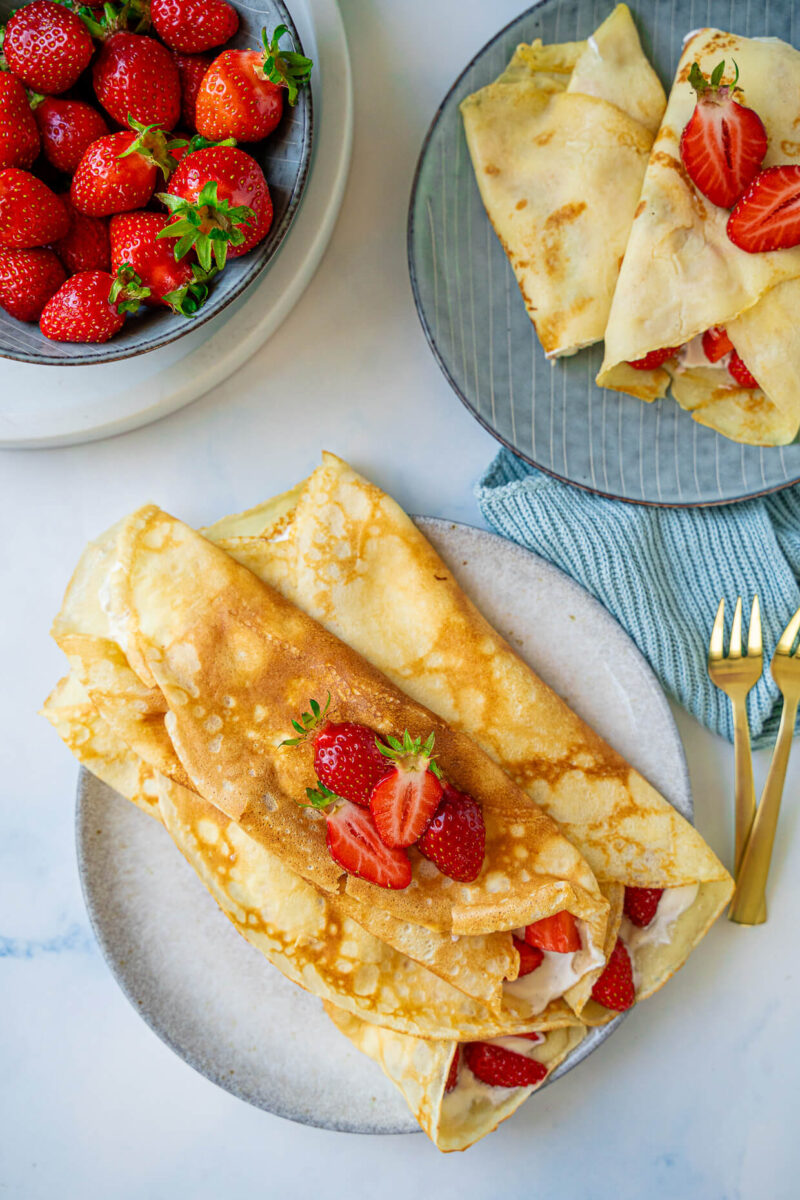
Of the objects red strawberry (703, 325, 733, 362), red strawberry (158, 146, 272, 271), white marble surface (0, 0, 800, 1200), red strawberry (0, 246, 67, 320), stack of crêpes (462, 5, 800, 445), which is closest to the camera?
A: red strawberry (158, 146, 272, 271)

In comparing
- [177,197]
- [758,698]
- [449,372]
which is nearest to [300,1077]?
[758,698]

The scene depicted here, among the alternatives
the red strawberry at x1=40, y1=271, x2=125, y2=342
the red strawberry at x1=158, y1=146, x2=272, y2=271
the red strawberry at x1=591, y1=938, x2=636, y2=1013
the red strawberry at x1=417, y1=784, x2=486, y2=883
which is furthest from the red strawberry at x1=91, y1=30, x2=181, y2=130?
the red strawberry at x1=591, y1=938, x2=636, y2=1013

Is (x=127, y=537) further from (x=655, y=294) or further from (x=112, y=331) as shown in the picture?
(x=655, y=294)

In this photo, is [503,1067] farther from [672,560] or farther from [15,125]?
[15,125]

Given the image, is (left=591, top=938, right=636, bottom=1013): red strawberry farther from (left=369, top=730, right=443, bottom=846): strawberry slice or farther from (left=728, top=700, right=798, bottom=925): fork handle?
(left=369, top=730, right=443, bottom=846): strawberry slice

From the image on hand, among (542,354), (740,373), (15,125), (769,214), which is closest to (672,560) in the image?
(740,373)

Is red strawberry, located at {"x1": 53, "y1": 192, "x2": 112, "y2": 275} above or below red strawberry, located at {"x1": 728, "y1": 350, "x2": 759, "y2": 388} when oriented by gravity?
above
